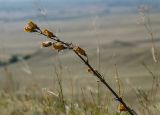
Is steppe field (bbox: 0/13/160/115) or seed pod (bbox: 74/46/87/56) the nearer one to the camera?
seed pod (bbox: 74/46/87/56)

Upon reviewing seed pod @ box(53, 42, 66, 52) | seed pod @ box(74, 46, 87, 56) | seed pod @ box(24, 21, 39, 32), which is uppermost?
seed pod @ box(24, 21, 39, 32)

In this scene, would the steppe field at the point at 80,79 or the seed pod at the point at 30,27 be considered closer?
the seed pod at the point at 30,27

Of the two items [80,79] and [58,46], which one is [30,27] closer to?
[58,46]

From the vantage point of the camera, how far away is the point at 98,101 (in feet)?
10.1

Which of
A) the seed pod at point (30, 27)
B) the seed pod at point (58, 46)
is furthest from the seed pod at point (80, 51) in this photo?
the seed pod at point (30, 27)

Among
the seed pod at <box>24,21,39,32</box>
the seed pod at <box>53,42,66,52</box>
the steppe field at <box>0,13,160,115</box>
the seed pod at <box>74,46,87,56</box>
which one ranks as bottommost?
the steppe field at <box>0,13,160,115</box>

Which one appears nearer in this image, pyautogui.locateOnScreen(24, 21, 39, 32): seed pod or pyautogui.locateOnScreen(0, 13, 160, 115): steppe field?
pyautogui.locateOnScreen(24, 21, 39, 32): seed pod

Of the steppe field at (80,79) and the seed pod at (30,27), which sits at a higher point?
the seed pod at (30,27)

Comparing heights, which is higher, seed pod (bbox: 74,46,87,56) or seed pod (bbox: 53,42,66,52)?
seed pod (bbox: 53,42,66,52)

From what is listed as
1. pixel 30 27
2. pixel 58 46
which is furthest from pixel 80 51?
pixel 30 27

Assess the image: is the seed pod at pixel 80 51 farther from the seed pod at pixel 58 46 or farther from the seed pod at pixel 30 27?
the seed pod at pixel 30 27

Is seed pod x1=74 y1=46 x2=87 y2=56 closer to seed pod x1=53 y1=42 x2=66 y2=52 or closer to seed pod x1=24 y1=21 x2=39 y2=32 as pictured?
seed pod x1=53 y1=42 x2=66 y2=52

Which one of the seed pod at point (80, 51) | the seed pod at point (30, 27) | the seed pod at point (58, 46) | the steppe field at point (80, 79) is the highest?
the seed pod at point (30, 27)

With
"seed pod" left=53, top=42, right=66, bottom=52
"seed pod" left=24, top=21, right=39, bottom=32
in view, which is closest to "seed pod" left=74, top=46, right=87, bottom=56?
"seed pod" left=53, top=42, right=66, bottom=52
